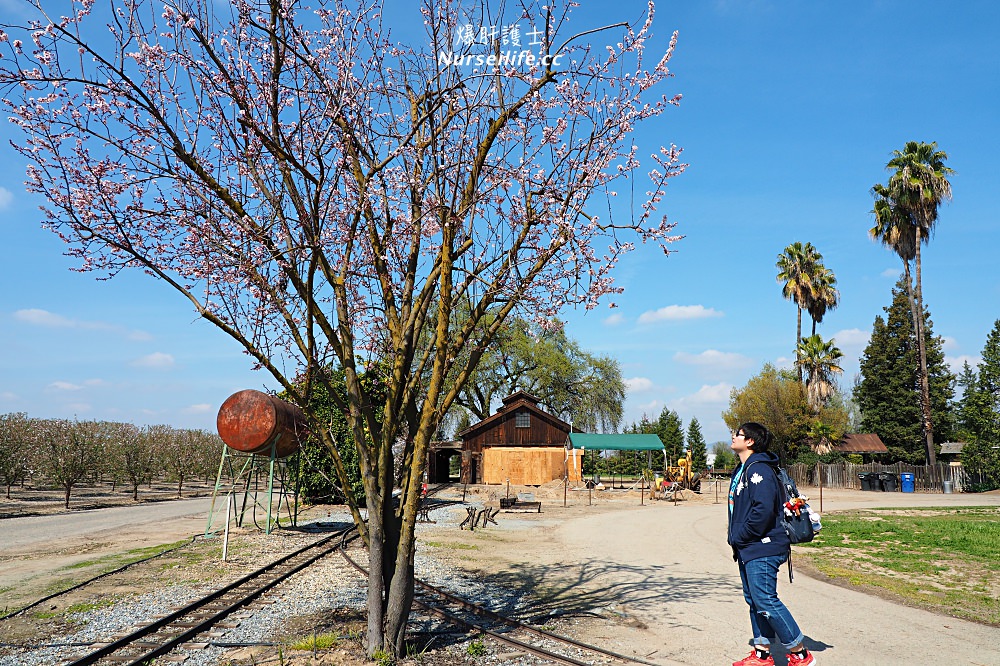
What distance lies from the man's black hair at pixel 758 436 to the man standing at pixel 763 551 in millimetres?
131

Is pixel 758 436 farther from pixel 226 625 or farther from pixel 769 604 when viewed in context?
pixel 226 625

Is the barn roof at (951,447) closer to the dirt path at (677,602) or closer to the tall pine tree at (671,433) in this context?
the tall pine tree at (671,433)

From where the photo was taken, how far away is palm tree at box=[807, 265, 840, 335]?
54.4 meters

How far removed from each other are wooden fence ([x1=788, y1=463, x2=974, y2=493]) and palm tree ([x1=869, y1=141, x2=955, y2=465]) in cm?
96

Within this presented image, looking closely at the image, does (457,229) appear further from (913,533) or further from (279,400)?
(913,533)

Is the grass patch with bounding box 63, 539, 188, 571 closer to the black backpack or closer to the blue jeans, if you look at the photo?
the blue jeans

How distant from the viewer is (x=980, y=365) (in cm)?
4922

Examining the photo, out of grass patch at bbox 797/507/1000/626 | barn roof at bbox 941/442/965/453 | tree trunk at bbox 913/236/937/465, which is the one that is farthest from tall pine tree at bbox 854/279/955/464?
grass patch at bbox 797/507/1000/626

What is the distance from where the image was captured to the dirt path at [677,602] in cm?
735

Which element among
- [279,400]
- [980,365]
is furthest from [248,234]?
[980,365]

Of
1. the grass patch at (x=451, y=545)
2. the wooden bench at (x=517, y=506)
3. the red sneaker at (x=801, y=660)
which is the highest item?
the red sneaker at (x=801, y=660)

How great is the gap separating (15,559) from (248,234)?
12670 millimetres

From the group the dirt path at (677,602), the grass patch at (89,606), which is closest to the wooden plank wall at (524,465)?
the dirt path at (677,602)

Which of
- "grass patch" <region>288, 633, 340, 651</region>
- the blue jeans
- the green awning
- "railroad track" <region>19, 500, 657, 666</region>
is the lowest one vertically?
"railroad track" <region>19, 500, 657, 666</region>
